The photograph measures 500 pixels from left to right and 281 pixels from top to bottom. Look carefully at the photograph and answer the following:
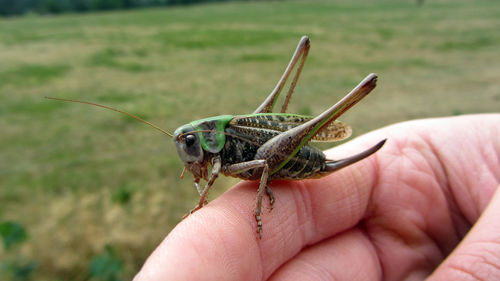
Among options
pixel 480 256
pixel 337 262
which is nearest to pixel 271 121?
pixel 337 262

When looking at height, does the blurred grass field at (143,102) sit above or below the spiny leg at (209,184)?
below

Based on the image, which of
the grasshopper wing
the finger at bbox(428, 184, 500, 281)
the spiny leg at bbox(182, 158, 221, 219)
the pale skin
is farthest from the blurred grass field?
the finger at bbox(428, 184, 500, 281)

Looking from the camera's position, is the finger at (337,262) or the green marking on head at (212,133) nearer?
the green marking on head at (212,133)

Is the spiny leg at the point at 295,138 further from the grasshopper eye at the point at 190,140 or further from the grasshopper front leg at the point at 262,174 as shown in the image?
the grasshopper eye at the point at 190,140

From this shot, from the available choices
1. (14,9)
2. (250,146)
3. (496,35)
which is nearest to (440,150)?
(250,146)

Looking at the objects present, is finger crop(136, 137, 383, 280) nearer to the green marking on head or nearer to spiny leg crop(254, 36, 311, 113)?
the green marking on head

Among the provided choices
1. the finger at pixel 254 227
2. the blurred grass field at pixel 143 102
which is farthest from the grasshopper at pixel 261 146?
the blurred grass field at pixel 143 102

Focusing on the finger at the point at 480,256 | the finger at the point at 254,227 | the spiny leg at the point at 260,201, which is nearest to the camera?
the finger at the point at 254,227
